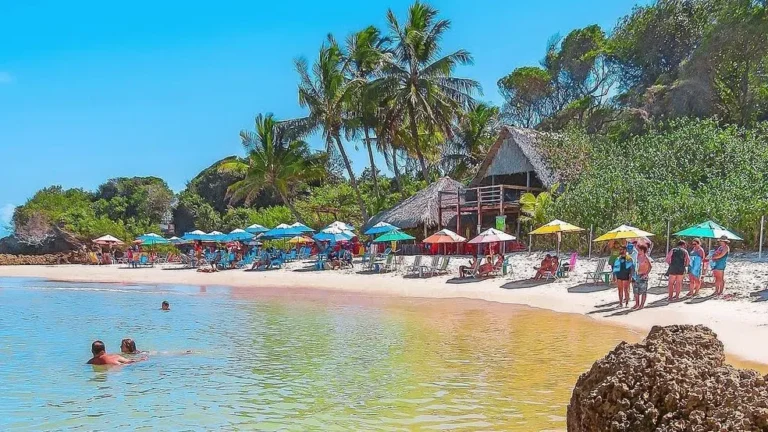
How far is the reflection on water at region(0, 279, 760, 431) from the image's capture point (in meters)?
6.34

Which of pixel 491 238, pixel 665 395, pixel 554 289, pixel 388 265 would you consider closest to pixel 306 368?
pixel 665 395

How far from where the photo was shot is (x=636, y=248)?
13211 mm

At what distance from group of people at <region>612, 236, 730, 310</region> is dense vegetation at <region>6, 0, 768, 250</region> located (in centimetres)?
517

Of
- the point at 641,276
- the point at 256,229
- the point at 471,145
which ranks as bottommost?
the point at 641,276

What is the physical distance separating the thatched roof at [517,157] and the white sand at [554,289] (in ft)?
18.5

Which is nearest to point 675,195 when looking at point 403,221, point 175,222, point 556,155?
point 556,155

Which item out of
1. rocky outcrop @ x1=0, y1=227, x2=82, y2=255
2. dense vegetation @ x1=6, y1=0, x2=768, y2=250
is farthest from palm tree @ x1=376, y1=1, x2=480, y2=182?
rocky outcrop @ x1=0, y1=227, x2=82, y2=255

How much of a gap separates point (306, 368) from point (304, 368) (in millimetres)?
26

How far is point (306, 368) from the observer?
854 centimetres

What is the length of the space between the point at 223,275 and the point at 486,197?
10570 mm

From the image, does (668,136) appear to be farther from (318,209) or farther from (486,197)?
(318,209)

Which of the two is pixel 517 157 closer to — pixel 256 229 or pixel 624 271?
pixel 256 229

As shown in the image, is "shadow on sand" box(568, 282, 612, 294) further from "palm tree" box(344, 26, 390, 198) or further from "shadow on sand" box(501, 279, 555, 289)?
"palm tree" box(344, 26, 390, 198)

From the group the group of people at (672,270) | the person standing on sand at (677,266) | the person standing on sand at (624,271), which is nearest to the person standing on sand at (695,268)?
the group of people at (672,270)
